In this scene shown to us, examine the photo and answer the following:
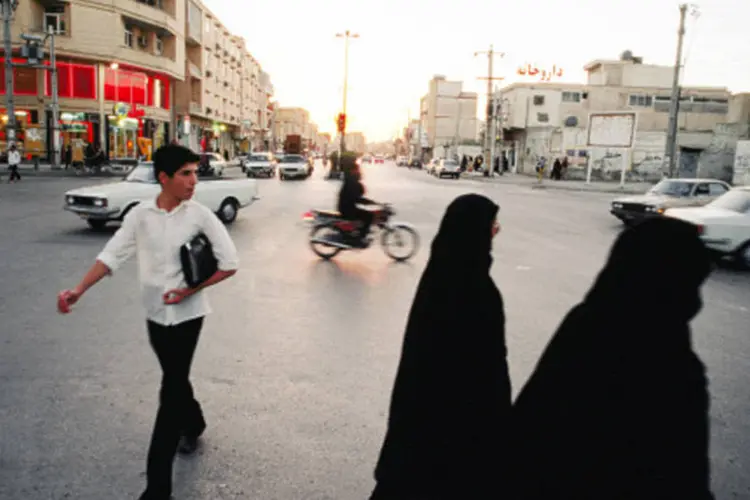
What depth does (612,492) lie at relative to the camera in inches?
74.6

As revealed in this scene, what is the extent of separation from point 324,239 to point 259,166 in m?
29.9

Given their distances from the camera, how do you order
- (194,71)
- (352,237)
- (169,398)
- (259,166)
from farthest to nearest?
(194,71) → (259,166) → (352,237) → (169,398)

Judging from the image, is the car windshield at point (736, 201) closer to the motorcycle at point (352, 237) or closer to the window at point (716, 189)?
the window at point (716, 189)

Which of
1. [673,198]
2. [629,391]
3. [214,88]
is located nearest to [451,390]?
[629,391]

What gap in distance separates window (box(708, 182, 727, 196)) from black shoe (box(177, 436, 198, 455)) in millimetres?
15675

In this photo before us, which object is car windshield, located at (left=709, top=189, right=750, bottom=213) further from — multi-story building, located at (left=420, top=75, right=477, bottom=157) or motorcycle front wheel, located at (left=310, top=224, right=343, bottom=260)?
multi-story building, located at (left=420, top=75, right=477, bottom=157)

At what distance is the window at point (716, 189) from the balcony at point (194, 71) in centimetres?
4813

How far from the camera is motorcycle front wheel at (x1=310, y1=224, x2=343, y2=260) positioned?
1048 centimetres

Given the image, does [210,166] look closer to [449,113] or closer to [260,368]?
[260,368]

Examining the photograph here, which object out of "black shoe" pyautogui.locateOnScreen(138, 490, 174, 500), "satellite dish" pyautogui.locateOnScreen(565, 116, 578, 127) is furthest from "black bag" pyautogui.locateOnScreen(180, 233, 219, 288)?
"satellite dish" pyautogui.locateOnScreen(565, 116, 578, 127)

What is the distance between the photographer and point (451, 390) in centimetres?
265

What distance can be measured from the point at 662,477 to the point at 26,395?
425 cm

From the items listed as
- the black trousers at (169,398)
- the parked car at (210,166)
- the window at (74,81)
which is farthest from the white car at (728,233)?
the window at (74,81)

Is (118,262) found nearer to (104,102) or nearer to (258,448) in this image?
(258,448)
